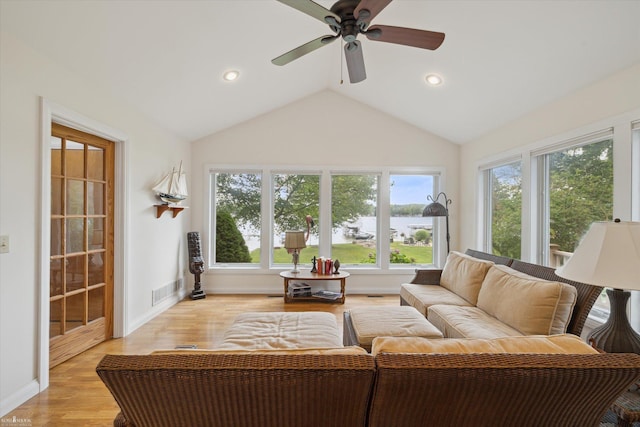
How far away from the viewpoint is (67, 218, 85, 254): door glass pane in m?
2.71

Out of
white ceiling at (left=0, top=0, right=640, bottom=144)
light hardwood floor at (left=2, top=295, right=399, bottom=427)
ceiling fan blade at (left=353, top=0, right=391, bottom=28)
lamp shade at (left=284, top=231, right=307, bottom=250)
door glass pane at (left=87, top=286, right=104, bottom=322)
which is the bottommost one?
light hardwood floor at (left=2, top=295, right=399, bottom=427)

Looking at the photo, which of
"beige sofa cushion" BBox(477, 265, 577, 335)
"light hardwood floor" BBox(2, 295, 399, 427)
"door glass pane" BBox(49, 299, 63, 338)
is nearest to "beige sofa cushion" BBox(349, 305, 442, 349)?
"beige sofa cushion" BBox(477, 265, 577, 335)

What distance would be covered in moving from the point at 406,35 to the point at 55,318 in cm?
340

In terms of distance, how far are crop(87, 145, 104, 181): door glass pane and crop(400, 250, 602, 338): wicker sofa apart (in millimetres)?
3342

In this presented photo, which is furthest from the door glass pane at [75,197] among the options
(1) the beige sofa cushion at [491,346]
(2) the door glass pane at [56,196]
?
(1) the beige sofa cushion at [491,346]

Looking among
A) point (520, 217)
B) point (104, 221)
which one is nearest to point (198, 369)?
point (104, 221)

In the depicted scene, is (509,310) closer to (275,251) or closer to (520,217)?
(520,217)

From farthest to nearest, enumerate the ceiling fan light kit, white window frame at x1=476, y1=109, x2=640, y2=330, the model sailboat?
the model sailboat, the ceiling fan light kit, white window frame at x1=476, y1=109, x2=640, y2=330

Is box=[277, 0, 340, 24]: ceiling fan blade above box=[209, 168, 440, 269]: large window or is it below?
above

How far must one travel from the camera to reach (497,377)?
96 cm

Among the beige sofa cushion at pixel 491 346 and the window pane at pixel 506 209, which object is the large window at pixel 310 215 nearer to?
the window pane at pixel 506 209

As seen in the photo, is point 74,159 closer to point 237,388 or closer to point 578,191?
point 237,388

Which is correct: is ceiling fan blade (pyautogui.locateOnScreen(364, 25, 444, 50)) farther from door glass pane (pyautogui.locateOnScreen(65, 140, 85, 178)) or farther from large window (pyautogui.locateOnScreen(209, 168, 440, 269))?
large window (pyautogui.locateOnScreen(209, 168, 440, 269))

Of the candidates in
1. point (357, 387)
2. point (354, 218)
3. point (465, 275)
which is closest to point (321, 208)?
point (354, 218)
